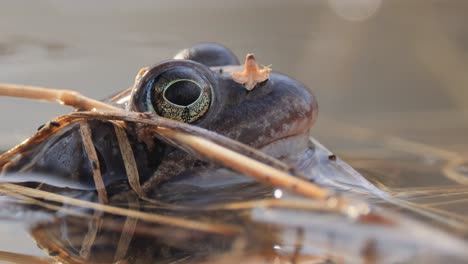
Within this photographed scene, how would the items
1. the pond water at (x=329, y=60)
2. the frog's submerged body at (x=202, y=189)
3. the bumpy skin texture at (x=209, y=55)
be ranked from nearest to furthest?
the frog's submerged body at (x=202, y=189) < the bumpy skin texture at (x=209, y=55) < the pond water at (x=329, y=60)

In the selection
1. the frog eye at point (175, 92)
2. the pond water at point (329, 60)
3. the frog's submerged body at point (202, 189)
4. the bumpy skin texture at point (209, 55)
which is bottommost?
the frog's submerged body at point (202, 189)

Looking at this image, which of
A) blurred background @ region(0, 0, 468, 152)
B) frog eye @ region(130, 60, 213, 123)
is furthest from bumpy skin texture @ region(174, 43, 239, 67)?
blurred background @ region(0, 0, 468, 152)

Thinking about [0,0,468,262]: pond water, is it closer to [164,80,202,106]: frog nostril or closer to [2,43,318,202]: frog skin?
[2,43,318,202]: frog skin

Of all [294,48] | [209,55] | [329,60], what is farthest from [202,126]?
[294,48]

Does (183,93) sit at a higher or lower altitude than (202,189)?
higher

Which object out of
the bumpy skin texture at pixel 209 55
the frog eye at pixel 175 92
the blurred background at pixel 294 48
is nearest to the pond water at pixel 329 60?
the blurred background at pixel 294 48

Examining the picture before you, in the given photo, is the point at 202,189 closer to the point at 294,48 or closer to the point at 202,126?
the point at 202,126

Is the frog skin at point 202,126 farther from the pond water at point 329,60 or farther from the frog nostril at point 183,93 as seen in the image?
the pond water at point 329,60
